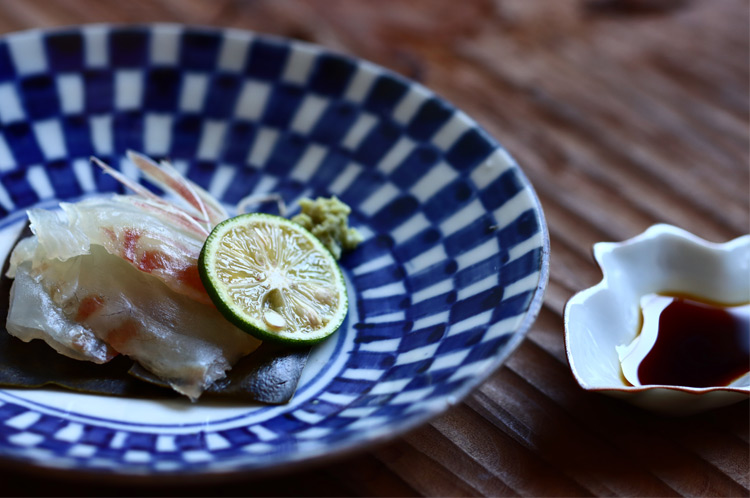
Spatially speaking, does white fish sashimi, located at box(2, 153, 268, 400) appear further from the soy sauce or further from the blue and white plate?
the soy sauce

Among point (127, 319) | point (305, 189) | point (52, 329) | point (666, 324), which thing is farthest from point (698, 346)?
point (52, 329)

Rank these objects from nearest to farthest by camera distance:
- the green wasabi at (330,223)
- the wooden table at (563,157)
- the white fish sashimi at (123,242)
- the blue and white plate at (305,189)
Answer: the blue and white plate at (305,189)
the wooden table at (563,157)
the white fish sashimi at (123,242)
the green wasabi at (330,223)

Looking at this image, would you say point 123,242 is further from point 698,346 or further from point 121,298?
point 698,346

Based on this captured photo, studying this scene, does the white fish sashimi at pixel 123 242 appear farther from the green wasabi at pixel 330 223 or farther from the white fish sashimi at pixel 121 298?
the green wasabi at pixel 330 223

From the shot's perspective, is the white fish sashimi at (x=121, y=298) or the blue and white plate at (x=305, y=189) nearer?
the blue and white plate at (x=305, y=189)

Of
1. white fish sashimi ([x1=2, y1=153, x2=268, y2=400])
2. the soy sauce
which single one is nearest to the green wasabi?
white fish sashimi ([x1=2, y1=153, x2=268, y2=400])

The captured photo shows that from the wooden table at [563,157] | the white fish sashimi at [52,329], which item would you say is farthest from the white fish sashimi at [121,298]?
the wooden table at [563,157]

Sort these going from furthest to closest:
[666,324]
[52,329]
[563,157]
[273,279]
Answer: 1. [563,157]
2. [666,324]
3. [273,279]
4. [52,329]
